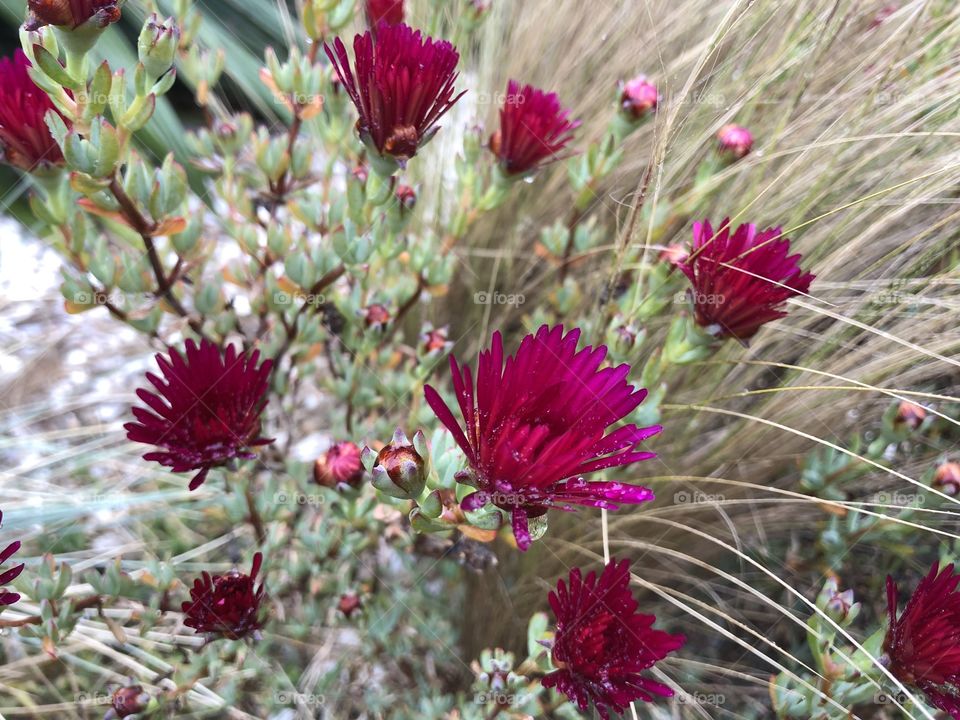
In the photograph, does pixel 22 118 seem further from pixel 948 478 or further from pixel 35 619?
pixel 948 478

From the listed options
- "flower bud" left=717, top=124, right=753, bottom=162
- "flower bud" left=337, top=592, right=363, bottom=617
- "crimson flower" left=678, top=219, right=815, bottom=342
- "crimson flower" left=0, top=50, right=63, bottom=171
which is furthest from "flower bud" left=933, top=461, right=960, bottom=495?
"crimson flower" left=0, top=50, right=63, bottom=171

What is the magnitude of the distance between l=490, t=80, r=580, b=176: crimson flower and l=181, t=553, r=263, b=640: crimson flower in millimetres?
488

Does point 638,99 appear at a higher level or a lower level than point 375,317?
higher

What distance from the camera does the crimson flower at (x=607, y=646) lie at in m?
0.52

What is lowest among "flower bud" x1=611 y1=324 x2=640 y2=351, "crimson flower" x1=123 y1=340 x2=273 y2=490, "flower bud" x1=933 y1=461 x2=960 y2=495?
"crimson flower" x1=123 y1=340 x2=273 y2=490

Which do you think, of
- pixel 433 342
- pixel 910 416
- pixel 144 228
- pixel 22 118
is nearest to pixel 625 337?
pixel 433 342

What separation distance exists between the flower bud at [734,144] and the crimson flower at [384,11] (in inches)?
14.7

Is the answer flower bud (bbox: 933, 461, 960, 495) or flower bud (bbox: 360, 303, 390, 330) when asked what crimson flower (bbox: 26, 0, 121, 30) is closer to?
flower bud (bbox: 360, 303, 390, 330)

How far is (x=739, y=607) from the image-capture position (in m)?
1.04

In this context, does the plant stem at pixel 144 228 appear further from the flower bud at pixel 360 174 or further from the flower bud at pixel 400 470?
the flower bud at pixel 400 470

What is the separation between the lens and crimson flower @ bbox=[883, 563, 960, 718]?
0.54 m

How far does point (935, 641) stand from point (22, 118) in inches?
33.1

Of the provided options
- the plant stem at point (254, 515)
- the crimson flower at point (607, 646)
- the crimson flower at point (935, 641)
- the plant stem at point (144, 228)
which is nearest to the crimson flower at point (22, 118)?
the plant stem at point (144, 228)

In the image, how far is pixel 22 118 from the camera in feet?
2.03
